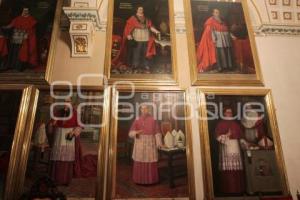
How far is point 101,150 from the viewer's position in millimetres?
4301

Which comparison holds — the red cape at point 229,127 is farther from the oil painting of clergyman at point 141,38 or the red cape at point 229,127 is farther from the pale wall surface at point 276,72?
the oil painting of clergyman at point 141,38

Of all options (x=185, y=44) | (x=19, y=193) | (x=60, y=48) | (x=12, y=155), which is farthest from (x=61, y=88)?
(x=185, y=44)

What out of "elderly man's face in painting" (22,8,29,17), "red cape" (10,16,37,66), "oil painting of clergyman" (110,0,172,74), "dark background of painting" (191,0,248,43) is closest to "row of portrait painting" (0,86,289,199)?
"oil painting of clergyman" (110,0,172,74)

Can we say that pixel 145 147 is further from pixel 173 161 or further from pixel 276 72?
pixel 276 72

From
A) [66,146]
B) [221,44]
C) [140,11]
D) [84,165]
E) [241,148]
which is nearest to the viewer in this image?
[84,165]

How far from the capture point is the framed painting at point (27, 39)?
15.7 feet

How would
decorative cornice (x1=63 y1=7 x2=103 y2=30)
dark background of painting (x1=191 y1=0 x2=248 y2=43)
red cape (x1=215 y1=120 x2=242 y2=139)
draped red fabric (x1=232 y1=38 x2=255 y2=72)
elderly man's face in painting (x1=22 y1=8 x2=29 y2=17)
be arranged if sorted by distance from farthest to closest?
dark background of painting (x1=191 y1=0 x2=248 y2=43) < elderly man's face in painting (x1=22 y1=8 x2=29 y2=17) < draped red fabric (x1=232 y1=38 x2=255 y2=72) < decorative cornice (x1=63 y1=7 x2=103 y2=30) < red cape (x1=215 y1=120 x2=242 y2=139)

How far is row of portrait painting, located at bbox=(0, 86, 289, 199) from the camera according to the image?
4.14 metres

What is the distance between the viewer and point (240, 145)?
452 centimetres

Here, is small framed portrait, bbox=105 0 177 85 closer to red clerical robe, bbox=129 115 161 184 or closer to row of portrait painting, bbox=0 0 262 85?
row of portrait painting, bbox=0 0 262 85

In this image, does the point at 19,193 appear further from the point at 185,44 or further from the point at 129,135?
the point at 185,44

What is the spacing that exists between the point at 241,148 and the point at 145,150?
1.54 metres

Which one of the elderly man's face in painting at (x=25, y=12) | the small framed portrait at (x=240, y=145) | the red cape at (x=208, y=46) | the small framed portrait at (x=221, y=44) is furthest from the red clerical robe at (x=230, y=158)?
the elderly man's face in painting at (x=25, y=12)

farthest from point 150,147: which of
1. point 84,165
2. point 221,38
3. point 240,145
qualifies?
point 221,38
